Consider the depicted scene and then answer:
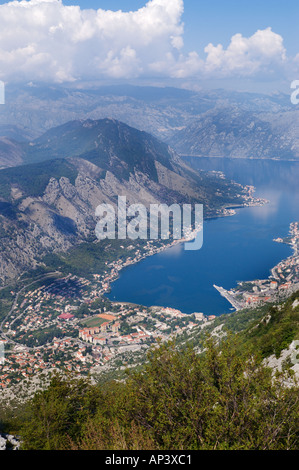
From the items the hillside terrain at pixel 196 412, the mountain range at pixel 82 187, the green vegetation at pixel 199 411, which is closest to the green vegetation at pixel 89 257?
the mountain range at pixel 82 187

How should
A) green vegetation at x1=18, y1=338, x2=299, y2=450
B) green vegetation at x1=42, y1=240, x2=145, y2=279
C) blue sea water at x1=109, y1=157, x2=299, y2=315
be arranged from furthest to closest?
1. green vegetation at x1=42, y1=240, x2=145, y2=279
2. blue sea water at x1=109, y1=157, x2=299, y2=315
3. green vegetation at x1=18, y1=338, x2=299, y2=450

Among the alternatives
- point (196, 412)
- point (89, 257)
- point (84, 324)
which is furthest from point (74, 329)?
point (196, 412)

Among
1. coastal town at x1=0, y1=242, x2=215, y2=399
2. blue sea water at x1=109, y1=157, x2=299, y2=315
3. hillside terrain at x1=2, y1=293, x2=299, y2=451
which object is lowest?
coastal town at x1=0, y1=242, x2=215, y2=399

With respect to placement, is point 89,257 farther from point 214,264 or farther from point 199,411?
point 199,411

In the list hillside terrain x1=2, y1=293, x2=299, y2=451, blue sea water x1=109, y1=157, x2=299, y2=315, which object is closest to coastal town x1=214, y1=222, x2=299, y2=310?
blue sea water x1=109, y1=157, x2=299, y2=315

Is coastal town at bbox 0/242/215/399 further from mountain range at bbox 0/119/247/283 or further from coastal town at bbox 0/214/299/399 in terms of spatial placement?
mountain range at bbox 0/119/247/283

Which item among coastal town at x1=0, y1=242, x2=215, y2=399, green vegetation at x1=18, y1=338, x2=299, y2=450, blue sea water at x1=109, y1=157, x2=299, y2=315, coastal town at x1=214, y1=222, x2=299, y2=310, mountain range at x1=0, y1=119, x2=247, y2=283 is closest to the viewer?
green vegetation at x1=18, y1=338, x2=299, y2=450
